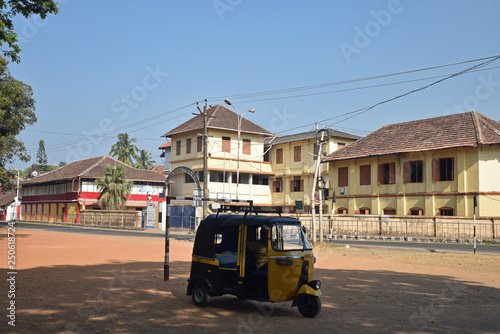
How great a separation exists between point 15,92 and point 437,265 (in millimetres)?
25939

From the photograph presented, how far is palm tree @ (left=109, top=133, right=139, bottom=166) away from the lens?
93.1m

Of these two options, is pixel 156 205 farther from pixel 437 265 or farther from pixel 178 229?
pixel 437 265

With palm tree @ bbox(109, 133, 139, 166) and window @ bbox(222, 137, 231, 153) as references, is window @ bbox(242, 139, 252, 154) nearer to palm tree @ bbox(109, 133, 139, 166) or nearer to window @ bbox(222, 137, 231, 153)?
window @ bbox(222, 137, 231, 153)

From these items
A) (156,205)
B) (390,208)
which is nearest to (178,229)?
(156,205)

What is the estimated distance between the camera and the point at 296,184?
57.3m

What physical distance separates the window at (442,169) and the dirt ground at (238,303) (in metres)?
22.8

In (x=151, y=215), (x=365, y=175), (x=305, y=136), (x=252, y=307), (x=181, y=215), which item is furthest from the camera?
(x=305, y=136)

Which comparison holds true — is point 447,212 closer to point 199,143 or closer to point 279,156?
point 279,156

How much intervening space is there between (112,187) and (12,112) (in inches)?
1042

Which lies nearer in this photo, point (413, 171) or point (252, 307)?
point (252, 307)

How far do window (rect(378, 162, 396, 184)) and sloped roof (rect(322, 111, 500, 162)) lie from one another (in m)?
1.41

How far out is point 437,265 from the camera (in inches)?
757

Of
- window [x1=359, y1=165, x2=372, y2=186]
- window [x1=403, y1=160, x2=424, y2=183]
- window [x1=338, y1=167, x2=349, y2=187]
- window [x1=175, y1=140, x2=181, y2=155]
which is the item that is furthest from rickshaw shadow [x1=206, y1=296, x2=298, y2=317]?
window [x1=175, y1=140, x2=181, y2=155]

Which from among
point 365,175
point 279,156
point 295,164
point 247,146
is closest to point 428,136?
point 365,175
